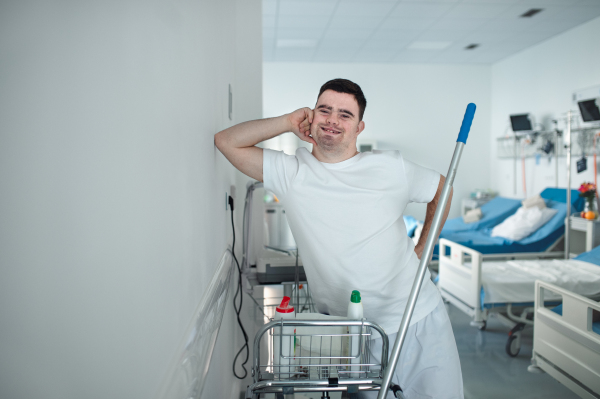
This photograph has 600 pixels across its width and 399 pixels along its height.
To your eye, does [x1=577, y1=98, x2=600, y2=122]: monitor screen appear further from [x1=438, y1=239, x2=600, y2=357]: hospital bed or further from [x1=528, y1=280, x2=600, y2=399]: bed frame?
[x1=528, y1=280, x2=600, y2=399]: bed frame

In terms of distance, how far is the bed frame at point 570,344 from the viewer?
2.18 m

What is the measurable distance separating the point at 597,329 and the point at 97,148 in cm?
274

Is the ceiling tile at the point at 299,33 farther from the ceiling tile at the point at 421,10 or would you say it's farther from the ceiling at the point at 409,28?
the ceiling tile at the point at 421,10

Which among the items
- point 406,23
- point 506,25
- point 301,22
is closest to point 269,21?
point 301,22

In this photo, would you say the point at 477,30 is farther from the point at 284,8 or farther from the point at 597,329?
the point at 597,329

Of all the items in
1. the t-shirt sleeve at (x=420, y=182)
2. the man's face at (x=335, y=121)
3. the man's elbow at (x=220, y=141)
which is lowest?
Result: the t-shirt sleeve at (x=420, y=182)

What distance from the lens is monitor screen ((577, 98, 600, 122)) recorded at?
4.50 metres

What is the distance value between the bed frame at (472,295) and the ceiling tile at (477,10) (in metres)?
2.72

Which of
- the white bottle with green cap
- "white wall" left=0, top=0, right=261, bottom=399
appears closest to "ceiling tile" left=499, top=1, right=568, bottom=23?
the white bottle with green cap

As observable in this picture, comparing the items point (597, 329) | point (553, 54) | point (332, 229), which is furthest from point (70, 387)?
point (553, 54)

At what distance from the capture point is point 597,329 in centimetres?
228

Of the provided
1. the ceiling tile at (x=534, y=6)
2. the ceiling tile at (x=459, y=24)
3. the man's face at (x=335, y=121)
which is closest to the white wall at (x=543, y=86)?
the ceiling tile at (x=534, y=6)

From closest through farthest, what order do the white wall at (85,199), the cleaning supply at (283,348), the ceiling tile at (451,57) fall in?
1. the white wall at (85,199)
2. the cleaning supply at (283,348)
3. the ceiling tile at (451,57)

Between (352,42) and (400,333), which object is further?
(352,42)
